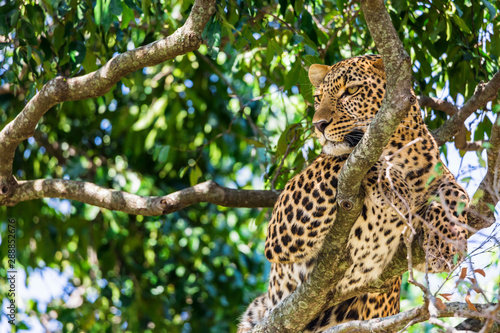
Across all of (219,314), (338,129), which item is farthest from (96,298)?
(338,129)

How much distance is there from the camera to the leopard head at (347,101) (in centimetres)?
488

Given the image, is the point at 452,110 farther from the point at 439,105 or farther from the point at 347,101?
the point at 347,101

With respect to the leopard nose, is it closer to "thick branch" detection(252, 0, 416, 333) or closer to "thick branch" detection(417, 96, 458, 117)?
"thick branch" detection(252, 0, 416, 333)

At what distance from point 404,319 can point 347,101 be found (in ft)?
6.68

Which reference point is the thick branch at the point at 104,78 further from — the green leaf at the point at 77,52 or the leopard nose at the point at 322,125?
the leopard nose at the point at 322,125

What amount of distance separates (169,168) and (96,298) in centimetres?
261

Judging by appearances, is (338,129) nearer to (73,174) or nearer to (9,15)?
(9,15)

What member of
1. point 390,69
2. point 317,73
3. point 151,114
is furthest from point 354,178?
point 151,114

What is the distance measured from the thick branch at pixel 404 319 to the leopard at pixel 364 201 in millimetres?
809

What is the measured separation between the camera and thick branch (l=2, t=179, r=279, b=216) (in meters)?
5.88

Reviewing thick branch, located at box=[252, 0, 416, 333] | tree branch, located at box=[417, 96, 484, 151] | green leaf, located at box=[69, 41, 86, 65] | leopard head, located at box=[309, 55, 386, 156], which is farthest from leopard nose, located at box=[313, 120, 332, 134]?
green leaf, located at box=[69, 41, 86, 65]

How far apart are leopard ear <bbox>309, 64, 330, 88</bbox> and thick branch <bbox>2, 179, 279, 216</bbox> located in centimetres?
123

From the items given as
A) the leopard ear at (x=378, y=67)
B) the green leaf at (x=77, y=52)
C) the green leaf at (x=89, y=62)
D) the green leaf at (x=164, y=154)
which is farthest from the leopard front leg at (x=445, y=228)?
the green leaf at (x=89, y=62)

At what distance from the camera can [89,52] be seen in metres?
6.30
